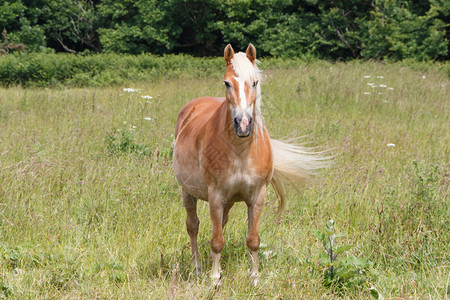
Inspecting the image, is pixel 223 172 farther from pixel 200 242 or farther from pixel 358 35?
pixel 358 35

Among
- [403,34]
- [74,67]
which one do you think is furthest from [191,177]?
[403,34]

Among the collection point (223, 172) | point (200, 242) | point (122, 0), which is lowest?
point (200, 242)

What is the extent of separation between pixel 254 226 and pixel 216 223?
276 millimetres

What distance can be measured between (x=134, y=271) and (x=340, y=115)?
6191mm

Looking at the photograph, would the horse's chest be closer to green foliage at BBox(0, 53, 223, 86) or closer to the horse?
the horse

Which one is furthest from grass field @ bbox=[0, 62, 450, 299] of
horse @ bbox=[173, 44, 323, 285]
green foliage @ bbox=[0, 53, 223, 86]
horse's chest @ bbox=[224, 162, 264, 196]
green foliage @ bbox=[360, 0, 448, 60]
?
green foliage @ bbox=[360, 0, 448, 60]

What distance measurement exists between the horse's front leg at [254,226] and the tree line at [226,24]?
71.4 ft

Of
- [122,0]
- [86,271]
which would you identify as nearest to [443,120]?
[86,271]

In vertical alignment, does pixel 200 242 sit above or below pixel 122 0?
below

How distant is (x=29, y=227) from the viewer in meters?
3.94

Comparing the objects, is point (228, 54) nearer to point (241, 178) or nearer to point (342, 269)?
point (241, 178)

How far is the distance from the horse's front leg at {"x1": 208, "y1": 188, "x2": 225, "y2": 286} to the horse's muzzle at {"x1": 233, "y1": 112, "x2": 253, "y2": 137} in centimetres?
60

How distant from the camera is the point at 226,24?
26.8 metres

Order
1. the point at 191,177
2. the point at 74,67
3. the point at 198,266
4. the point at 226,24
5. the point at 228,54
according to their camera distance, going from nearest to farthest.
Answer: the point at 228,54 → the point at 191,177 → the point at 198,266 → the point at 74,67 → the point at 226,24
